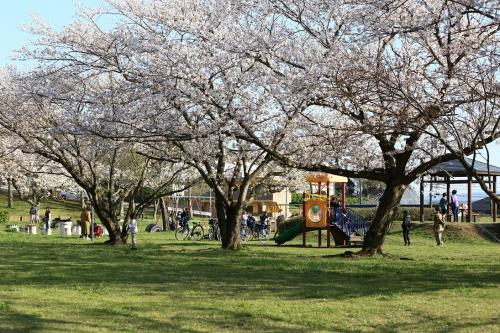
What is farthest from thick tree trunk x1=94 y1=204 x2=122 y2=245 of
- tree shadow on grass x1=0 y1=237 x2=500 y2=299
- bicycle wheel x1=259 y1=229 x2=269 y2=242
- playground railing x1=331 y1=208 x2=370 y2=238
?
playground railing x1=331 y1=208 x2=370 y2=238

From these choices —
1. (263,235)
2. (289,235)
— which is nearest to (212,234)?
(263,235)

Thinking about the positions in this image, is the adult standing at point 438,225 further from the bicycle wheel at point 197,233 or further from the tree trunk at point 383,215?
the bicycle wheel at point 197,233

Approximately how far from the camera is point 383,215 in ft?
65.5

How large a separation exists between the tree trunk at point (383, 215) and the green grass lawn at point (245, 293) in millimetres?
696

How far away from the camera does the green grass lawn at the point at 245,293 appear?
Answer: 8.94 meters

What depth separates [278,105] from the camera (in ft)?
65.1

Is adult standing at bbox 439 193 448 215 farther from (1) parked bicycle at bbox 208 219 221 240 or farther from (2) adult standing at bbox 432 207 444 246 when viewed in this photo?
(1) parked bicycle at bbox 208 219 221 240

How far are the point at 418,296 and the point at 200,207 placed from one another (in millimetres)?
56909

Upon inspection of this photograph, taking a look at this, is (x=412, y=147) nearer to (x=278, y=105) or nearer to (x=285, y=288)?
(x=278, y=105)

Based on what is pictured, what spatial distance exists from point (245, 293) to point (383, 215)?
8.72m

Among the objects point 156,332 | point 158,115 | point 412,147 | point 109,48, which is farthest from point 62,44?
point 156,332

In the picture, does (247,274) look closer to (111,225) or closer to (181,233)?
(111,225)

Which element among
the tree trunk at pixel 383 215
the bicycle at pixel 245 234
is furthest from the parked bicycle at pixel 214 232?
the tree trunk at pixel 383 215

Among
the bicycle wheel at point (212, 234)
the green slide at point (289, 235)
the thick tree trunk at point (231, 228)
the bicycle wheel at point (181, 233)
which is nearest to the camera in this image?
the thick tree trunk at point (231, 228)
